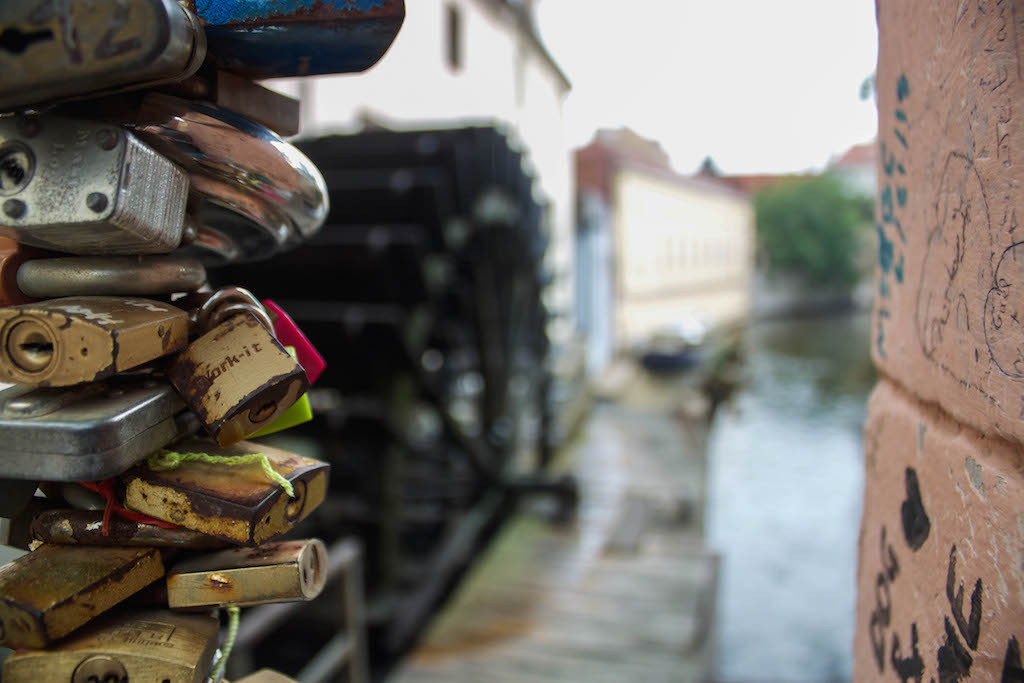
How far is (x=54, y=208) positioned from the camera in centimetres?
67

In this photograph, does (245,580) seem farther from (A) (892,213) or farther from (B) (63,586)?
(A) (892,213)

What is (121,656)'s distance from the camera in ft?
2.31

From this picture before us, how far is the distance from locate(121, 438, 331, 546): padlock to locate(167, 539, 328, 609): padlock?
0.03m

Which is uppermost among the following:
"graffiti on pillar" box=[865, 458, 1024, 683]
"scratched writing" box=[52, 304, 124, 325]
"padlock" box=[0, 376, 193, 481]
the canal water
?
"scratched writing" box=[52, 304, 124, 325]

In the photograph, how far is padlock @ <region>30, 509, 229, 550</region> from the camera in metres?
0.75

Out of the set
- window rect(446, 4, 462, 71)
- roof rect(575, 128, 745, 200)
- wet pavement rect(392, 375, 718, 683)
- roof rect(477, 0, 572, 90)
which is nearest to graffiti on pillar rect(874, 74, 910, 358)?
wet pavement rect(392, 375, 718, 683)

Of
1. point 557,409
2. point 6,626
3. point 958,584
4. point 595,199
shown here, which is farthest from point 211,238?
point 595,199

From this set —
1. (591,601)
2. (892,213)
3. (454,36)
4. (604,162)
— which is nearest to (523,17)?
(454,36)

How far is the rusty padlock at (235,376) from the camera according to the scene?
2.43 ft

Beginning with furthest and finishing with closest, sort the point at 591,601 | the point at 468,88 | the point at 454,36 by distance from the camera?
the point at 468,88
the point at 454,36
the point at 591,601

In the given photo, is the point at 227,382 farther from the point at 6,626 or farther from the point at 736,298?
the point at 736,298

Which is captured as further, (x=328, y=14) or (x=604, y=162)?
(x=604, y=162)

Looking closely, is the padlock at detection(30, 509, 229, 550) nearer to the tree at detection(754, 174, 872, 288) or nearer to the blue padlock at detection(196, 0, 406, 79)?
the blue padlock at detection(196, 0, 406, 79)

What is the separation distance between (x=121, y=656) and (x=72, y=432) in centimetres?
22
